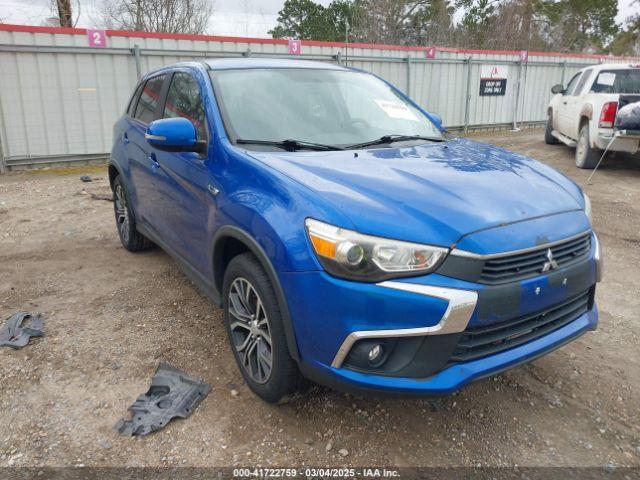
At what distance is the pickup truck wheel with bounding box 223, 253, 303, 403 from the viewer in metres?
2.41

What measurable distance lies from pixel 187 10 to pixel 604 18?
36.1 metres

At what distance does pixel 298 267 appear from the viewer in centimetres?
218

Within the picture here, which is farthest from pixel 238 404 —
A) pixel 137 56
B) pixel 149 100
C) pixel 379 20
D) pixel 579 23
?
pixel 579 23

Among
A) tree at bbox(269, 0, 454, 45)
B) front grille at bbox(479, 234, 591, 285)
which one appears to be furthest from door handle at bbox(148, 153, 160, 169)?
tree at bbox(269, 0, 454, 45)

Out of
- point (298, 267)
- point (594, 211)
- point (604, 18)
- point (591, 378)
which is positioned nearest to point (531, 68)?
point (594, 211)

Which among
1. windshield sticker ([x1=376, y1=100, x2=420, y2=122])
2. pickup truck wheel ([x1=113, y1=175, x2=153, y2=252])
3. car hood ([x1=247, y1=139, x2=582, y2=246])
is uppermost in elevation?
windshield sticker ([x1=376, y1=100, x2=420, y2=122])

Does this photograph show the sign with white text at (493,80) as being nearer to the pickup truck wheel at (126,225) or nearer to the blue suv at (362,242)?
the pickup truck wheel at (126,225)

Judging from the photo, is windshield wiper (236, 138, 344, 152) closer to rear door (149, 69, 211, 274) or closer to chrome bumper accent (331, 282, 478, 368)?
rear door (149, 69, 211, 274)

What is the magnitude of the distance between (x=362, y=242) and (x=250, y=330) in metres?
0.95

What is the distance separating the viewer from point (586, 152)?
889 centimetres

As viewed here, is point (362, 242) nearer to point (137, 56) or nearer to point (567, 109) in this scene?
point (137, 56)

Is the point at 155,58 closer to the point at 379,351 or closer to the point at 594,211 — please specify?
the point at 594,211

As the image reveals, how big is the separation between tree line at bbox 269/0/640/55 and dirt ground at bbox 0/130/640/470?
20.1 metres

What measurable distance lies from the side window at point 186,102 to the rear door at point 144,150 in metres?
0.27
